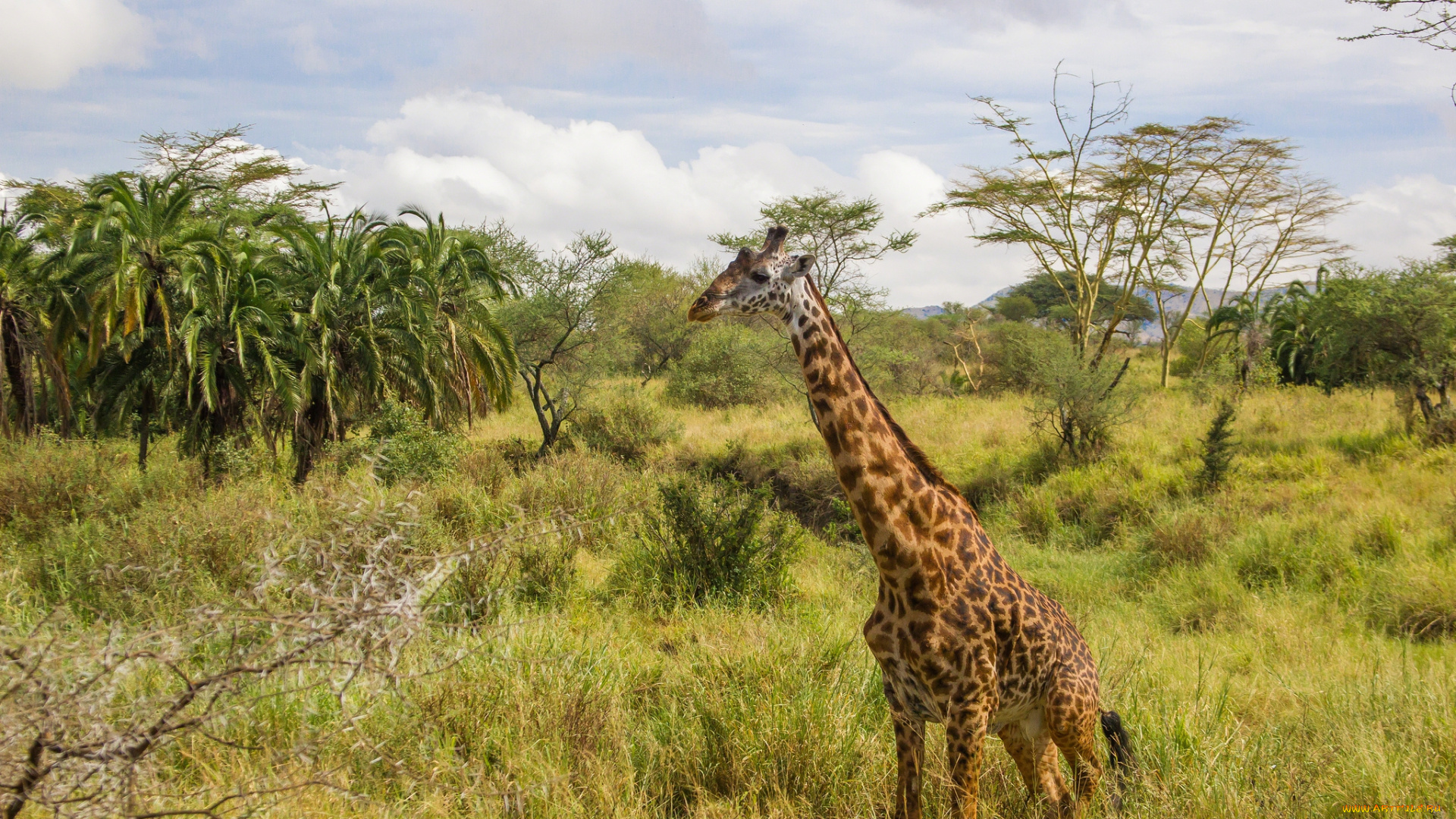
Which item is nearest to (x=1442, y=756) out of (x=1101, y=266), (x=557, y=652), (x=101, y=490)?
(x=557, y=652)

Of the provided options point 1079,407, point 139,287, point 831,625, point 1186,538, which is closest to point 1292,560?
point 1186,538

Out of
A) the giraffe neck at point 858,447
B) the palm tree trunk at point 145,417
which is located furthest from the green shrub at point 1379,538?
the palm tree trunk at point 145,417

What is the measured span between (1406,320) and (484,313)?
14223 millimetres

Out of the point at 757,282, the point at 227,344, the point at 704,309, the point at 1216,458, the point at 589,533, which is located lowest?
the point at 589,533

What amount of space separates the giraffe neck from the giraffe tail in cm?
99

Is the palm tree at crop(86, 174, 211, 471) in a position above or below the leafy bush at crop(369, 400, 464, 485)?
above

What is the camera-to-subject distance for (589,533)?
9.60 m

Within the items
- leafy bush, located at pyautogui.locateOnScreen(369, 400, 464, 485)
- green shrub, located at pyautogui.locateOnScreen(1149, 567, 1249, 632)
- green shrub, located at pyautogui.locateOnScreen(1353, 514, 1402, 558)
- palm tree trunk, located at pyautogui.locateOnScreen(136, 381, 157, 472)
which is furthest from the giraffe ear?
palm tree trunk, located at pyautogui.locateOnScreen(136, 381, 157, 472)

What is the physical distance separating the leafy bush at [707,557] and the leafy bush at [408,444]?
429 centimetres

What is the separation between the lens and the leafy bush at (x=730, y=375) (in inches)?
874

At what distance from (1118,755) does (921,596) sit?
1.12 m

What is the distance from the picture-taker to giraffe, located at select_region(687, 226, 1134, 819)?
284 cm

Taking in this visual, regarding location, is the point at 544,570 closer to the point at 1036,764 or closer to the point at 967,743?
the point at 1036,764

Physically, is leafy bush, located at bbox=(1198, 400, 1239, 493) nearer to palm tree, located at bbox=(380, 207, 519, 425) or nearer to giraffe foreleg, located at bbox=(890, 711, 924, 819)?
giraffe foreleg, located at bbox=(890, 711, 924, 819)
